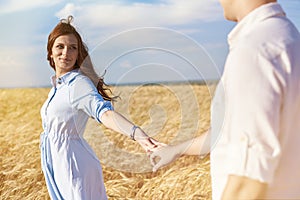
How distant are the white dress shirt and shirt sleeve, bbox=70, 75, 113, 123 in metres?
1.52

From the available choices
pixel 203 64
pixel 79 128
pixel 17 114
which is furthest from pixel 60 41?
pixel 17 114

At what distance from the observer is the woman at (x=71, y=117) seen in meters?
2.75

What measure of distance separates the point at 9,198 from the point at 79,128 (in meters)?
2.03

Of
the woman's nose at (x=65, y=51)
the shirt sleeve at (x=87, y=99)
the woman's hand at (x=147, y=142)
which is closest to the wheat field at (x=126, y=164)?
the woman's hand at (x=147, y=142)

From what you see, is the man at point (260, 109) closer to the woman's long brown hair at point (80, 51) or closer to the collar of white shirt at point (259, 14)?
the collar of white shirt at point (259, 14)

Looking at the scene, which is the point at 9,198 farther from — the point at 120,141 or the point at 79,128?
the point at 79,128

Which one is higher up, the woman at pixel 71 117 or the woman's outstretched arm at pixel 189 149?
the woman's outstretched arm at pixel 189 149

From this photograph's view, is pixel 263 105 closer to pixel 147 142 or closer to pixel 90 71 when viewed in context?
pixel 147 142

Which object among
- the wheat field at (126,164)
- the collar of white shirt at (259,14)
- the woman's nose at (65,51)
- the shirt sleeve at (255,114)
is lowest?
the wheat field at (126,164)

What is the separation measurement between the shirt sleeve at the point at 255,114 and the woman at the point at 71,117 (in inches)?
62.9

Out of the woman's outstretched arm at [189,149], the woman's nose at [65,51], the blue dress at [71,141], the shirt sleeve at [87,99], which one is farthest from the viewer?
the woman's nose at [65,51]

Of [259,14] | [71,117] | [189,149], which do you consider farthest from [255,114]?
[71,117]

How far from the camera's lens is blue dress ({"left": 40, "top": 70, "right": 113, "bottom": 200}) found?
9.11ft

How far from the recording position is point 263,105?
105cm
